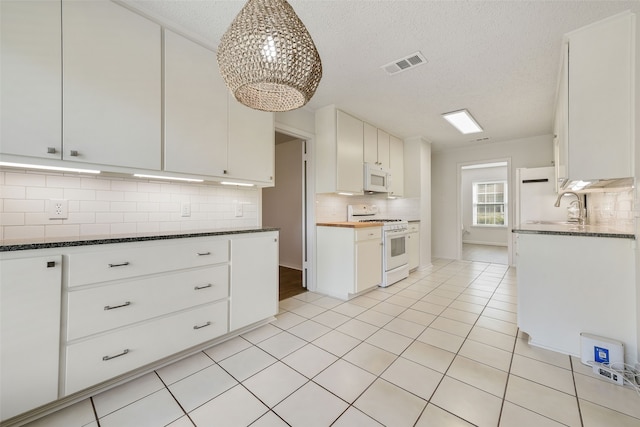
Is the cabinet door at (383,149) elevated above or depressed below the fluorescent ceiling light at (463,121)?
below

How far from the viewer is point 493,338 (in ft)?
6.89

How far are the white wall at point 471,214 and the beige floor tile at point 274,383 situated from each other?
814 centimetres

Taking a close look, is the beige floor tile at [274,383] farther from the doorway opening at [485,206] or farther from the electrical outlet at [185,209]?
the doorway opening at [485,206]

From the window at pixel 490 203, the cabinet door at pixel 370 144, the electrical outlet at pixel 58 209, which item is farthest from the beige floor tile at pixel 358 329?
the window at pixel 490 203

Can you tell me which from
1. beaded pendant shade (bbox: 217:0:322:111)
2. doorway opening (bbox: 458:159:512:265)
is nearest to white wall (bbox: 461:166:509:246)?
doorway opening (bbox: 458:159:512:265)

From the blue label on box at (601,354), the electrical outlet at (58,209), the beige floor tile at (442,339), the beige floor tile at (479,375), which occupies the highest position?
the electrical outlet at (58,209)

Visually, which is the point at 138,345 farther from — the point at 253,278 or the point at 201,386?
the point at 253,278

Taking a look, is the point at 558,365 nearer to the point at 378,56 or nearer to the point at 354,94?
the point at 378,56

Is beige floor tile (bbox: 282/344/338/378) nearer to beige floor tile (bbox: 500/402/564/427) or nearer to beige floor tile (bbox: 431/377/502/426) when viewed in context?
beige floor tile (bbox: 431/377/502/426)

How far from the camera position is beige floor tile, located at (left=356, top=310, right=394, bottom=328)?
239 centimetres

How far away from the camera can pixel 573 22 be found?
5.95ft

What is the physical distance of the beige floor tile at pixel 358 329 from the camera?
216 centimetres

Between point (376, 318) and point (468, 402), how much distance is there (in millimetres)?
1134

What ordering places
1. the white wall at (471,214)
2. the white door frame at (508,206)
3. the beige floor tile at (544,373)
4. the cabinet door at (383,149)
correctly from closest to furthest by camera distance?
the beige floor tile at (544,373)
the cabinet door at (383,149)
the white door frame at (508,206)
the white wall at (471,214)
